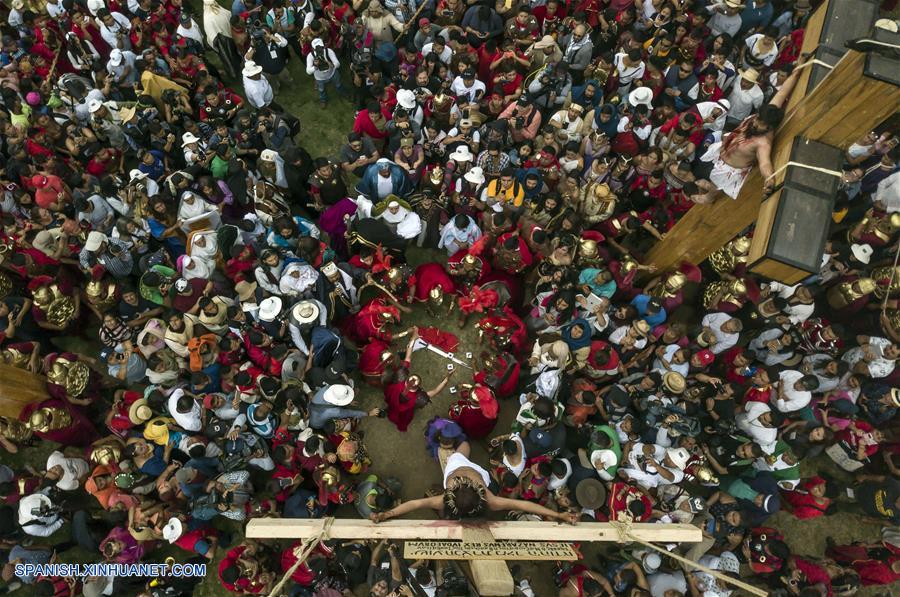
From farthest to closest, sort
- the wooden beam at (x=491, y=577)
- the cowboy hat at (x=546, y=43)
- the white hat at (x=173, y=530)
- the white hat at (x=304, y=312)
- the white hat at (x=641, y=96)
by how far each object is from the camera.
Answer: the cowboy hat at (x=546, y=43)
the white hat at (x=641, y=96)
the white hat at (x=304, y=312)
the white hat at (x=173, y=530)
the wooden beam at (x=491, y=577)

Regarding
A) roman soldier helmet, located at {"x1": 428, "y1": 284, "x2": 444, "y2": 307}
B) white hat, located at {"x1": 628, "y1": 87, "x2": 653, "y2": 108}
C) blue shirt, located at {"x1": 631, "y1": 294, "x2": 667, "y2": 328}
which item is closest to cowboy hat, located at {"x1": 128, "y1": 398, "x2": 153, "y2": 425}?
roman soldier helmet, located at {"x1": 428, "y1": 284, "x2": 444, "y2": 307}

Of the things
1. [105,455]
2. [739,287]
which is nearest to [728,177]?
[739,287]

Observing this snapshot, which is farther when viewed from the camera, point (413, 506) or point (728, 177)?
point (413, 506)

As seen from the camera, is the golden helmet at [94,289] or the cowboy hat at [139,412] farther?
the golden helmet at [94,289]

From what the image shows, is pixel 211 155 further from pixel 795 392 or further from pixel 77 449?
pixel 795 392

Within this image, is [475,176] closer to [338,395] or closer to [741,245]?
[338,395]

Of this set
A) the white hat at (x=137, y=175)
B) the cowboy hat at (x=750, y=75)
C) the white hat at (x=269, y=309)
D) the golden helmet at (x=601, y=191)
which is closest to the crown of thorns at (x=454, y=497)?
the white hat at (x=269, y=309)

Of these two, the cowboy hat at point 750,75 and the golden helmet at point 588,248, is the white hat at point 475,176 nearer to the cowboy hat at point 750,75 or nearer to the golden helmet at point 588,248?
the golden helmet at point 588,248
